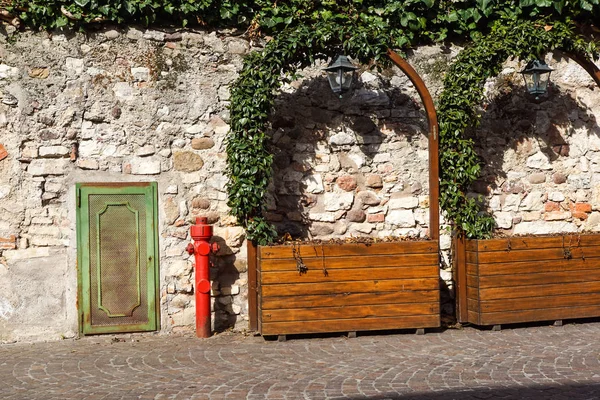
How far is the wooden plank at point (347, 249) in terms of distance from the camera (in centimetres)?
618

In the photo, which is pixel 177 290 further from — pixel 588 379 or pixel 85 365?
pixel 588 379

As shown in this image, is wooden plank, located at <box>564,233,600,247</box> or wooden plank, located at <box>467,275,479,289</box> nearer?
wooden plank, located at <box>467,275,479,289</box>

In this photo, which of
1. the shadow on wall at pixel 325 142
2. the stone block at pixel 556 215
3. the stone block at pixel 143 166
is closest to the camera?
the stone block at pixel 143 166

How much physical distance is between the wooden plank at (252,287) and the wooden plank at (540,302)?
2.04 m

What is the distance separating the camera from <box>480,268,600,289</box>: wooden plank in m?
6.50

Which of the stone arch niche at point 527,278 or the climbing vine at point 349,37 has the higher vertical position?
the climbing vine at point 349,37

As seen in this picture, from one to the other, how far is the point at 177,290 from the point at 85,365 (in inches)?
53.4

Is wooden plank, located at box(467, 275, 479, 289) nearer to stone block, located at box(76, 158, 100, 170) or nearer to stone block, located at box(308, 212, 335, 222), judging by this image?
stone block, located at box(308, 212, 335, 222)

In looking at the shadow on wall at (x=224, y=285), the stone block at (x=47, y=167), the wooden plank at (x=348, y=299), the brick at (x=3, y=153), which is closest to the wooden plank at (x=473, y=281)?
the wooden plank at (x=348, y=299)

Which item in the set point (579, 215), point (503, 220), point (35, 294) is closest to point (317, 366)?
point (35, 294)

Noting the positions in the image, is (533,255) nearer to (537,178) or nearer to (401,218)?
(537,178)

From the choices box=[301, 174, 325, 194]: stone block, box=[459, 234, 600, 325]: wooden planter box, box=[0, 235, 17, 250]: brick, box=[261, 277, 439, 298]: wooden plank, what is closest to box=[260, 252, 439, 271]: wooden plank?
box=[261, 277, 439, 298]: wooden plank

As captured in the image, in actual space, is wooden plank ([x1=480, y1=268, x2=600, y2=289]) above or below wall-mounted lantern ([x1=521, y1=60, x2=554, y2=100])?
below

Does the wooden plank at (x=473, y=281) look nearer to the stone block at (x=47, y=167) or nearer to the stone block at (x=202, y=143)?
the stone block at (x=202, y=143)
